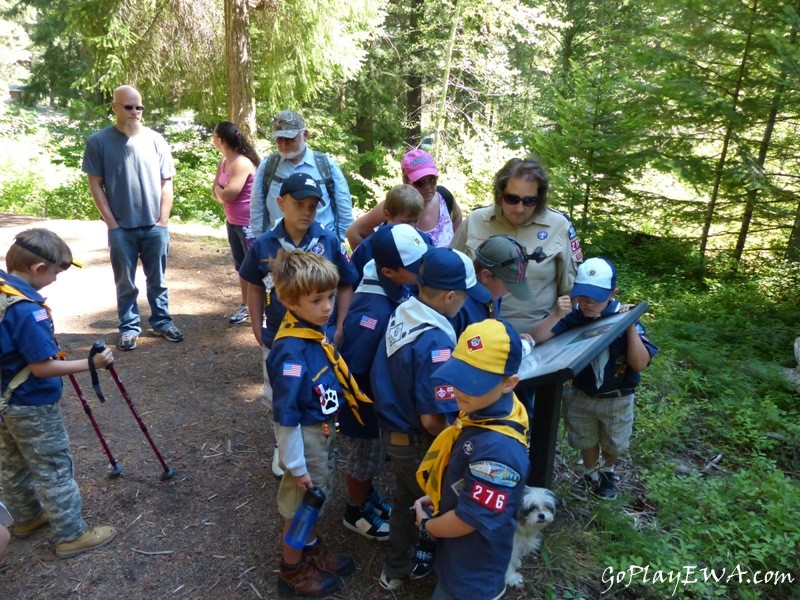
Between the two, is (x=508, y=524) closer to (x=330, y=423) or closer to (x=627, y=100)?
(x=330, y=423)

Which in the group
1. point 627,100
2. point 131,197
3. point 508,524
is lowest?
point 508,524

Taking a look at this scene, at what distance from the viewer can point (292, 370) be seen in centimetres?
255

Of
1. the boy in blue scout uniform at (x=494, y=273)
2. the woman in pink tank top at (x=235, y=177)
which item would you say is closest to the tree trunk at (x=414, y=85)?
the woman in pink tank top at (x=235, y=177)

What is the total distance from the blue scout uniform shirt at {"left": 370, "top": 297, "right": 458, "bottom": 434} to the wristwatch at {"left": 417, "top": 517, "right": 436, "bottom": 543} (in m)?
0.43

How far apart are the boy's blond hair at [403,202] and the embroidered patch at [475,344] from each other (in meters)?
1.62

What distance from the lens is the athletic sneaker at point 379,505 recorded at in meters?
3.33

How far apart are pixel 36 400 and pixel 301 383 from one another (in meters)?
1.46

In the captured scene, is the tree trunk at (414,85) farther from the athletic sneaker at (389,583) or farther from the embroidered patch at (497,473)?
the embroidered patch at (497,473)

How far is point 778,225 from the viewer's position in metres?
8.44

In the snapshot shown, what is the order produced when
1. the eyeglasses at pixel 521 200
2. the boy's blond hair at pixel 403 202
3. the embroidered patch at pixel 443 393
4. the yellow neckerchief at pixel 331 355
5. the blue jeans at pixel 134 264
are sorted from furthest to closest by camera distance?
the blue jeans at pixel 134 264 < the boy's blond hair at pixel 403 202 < the eyeglasses at pixel 521 200 < the yellow neckerchief at pixel 331 355 < the embroidered patch at pixel 443 393

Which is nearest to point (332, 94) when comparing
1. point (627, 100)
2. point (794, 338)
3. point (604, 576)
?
point (627, 100)

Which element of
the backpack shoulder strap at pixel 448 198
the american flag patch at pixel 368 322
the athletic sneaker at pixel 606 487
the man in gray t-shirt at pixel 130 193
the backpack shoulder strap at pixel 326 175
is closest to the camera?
the american flag patch at pixel 368 322

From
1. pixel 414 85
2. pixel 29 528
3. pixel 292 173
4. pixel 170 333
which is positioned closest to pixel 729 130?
pixel 292 173

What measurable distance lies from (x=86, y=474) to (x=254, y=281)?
1.79 metres
